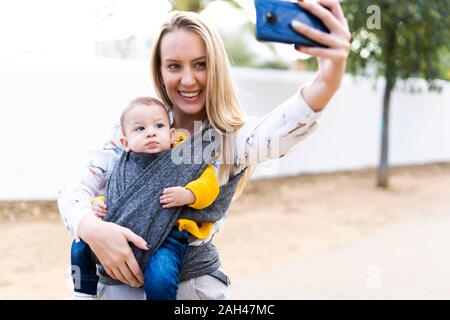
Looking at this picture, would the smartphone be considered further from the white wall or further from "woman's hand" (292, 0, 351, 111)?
the white wall

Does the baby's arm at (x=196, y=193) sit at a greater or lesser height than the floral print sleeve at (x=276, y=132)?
lesser

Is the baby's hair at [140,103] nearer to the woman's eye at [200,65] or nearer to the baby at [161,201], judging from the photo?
the baby at [161,201]

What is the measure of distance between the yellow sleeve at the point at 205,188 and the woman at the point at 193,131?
0.07m

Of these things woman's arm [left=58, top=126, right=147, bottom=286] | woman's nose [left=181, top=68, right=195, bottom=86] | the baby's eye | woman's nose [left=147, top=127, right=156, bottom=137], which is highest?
the baby's eye

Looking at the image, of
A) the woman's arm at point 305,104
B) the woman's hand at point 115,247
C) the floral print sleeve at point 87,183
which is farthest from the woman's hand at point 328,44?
the floral print sleeve at point 87,183

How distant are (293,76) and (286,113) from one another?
10269 mm

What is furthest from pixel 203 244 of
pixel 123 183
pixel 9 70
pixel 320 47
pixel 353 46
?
pixel 353 46

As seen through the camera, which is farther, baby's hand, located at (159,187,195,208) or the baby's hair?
the baby's hair

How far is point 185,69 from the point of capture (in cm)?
155

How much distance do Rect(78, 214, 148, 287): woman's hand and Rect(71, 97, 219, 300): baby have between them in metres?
0.04

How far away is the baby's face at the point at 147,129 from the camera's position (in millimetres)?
1529

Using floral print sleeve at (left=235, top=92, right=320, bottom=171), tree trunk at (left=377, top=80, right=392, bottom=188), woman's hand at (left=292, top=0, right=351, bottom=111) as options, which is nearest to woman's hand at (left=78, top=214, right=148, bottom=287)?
floral print sleeve at (left=235, top=92, right=320, bottom=171)

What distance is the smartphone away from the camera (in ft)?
3.83
